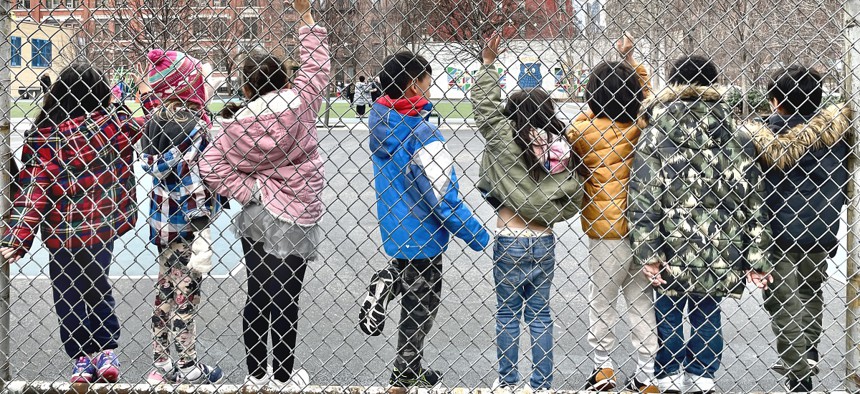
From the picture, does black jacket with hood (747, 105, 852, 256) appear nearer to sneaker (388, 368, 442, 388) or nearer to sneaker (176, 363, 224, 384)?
sneaker (388, 368, 442, 388)

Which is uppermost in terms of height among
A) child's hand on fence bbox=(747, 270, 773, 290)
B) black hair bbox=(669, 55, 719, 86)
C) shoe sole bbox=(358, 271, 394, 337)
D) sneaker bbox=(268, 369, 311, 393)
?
black hair bbox=(669, 55, 719, 86)

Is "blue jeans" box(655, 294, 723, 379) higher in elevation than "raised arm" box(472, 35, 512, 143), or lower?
lower

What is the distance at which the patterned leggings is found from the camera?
13.5 feet

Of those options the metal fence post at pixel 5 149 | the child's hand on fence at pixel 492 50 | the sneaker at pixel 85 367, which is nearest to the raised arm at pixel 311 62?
the child's hand on fence at pixel 492 50

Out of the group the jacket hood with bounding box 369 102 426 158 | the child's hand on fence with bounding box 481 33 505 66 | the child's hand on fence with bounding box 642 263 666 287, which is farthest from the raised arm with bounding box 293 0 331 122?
the child's hand on fence with bounding box 642 263 666 287

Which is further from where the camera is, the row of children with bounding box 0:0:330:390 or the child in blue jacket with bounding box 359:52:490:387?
the child in blue jacket with bounding box 359:52:490:387

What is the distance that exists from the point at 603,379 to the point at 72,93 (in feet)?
9.98

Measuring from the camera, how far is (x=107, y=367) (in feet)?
13.4

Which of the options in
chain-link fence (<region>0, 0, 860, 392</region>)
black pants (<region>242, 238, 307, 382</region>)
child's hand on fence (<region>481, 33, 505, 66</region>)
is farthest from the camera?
black pants (<region>242, 238, 307, 382</region>)

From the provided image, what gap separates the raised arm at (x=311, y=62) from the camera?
3.26 m

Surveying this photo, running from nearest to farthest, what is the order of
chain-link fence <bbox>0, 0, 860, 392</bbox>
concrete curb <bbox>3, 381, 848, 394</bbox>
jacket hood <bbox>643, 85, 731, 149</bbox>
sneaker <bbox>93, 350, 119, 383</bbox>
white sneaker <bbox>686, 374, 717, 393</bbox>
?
concrete curb <bbox>3, 381, 848, 394</bbox>
chain-link fence <bbox>0, 0, 860, 392</bbox>
jacket hood <bbox>643, 85, 731, 149</bbox>
white sneaker <bbox>686, 374, 717, 393</bbox>
sneaker <bbox>93, 350, 119, 383</bbox>

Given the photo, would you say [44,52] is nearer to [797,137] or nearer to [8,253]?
[8,253]

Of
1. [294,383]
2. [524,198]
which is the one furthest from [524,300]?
[294,383]

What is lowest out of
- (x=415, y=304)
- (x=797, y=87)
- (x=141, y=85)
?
(x=415, y=304)
